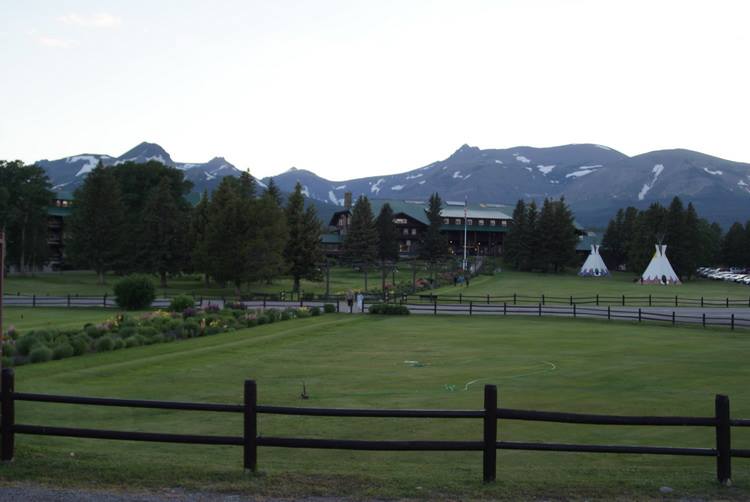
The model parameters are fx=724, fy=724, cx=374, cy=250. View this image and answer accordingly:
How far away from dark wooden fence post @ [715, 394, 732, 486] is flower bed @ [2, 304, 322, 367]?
2180 cm

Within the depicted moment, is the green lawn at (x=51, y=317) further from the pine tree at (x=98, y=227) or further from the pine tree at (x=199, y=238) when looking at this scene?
the pine tree at (x=98, y=227)

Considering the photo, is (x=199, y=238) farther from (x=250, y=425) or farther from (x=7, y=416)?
(x=250, y=425)

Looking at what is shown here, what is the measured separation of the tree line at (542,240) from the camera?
404ft

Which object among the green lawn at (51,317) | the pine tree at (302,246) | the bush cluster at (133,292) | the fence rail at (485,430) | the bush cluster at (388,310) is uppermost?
the pine tree at (302,246)

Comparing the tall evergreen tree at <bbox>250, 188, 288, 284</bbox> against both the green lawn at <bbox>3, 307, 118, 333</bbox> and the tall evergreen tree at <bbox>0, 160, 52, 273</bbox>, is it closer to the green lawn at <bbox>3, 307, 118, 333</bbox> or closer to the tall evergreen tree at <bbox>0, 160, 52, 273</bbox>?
the green lawn at <bbox>3, 307, 118, 333</bbox>

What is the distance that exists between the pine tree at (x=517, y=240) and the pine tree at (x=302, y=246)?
51.7 metres

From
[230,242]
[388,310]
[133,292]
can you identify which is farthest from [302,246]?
[388,310]

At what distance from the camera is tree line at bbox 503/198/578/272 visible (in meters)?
123

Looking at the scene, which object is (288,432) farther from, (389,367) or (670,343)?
(670,343)

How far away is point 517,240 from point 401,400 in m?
109

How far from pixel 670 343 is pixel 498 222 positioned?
11999 cm

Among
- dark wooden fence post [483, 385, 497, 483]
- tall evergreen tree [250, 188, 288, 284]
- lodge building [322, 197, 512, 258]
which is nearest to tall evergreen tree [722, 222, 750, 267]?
lodge building [322, 197, 512, 258]

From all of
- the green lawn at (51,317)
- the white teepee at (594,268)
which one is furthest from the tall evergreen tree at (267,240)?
the white teepee at (594,268)

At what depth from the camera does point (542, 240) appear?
405ft
